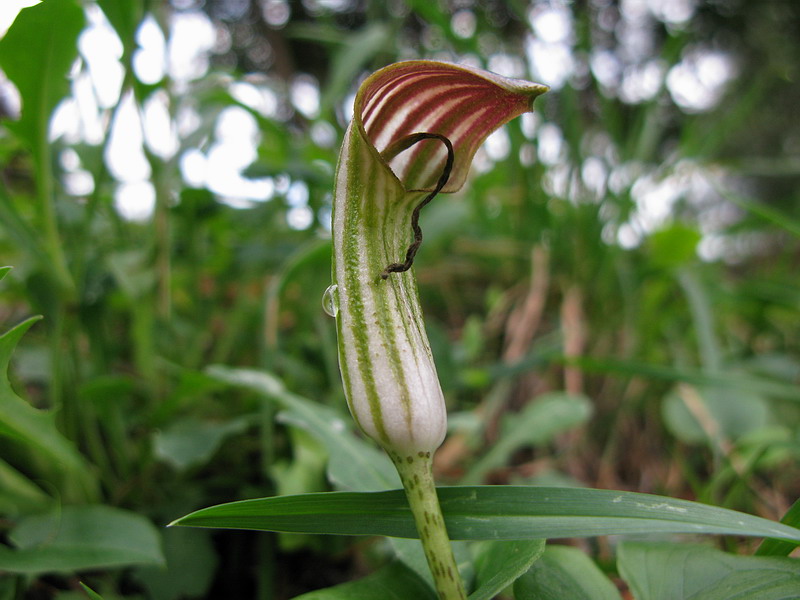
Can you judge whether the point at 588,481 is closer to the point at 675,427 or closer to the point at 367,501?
the point at 675,427

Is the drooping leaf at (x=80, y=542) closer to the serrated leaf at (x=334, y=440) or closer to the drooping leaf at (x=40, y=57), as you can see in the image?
the serrated leaf at (x=334, y=440)

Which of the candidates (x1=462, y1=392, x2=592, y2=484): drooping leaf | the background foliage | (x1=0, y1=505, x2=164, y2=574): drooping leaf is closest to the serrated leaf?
the background foliage

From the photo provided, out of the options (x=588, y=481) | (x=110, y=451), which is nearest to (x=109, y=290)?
(x=110, y=451)

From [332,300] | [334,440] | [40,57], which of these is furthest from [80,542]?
[40,57]

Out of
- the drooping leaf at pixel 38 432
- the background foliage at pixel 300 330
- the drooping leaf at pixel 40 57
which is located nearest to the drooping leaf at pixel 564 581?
the background foliage at pixel 300 330

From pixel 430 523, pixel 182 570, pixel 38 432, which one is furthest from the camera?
pixel 182 570

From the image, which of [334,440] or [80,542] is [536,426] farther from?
[80,542]

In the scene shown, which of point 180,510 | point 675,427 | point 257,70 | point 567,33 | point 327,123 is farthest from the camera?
point 257,70
